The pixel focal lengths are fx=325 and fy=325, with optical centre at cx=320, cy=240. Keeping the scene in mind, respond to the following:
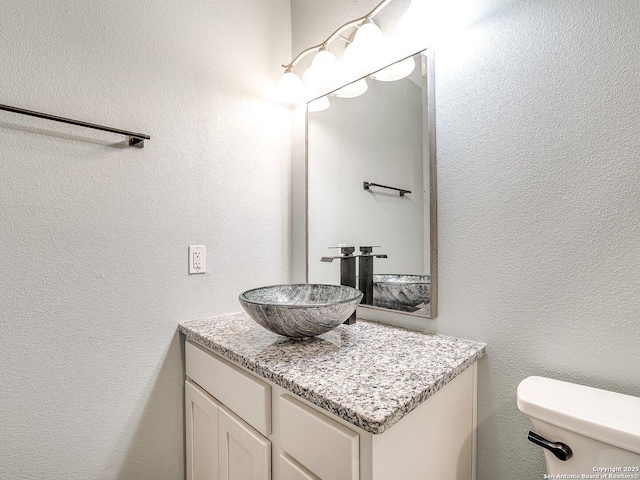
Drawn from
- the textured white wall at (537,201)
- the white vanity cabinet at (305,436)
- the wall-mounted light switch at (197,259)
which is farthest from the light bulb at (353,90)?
the white vanity cabinet at (305,436)

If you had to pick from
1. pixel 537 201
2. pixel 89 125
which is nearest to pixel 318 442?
pixel 537 201

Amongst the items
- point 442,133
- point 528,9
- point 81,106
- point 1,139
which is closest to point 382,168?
point 442,133

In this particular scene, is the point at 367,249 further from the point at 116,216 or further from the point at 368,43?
the point at 116,216

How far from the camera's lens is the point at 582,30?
0.80 metres

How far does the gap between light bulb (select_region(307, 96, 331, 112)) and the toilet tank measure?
4.14ft

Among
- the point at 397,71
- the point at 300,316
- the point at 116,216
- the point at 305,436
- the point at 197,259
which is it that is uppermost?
the point at 397,71

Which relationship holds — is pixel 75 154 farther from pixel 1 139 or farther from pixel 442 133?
pixel 442 133

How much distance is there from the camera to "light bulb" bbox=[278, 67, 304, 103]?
1.40 m

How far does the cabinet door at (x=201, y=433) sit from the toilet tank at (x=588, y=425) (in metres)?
0.89

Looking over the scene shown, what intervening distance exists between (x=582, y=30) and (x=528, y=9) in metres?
0.16

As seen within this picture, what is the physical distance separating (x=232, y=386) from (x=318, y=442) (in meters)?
0.37

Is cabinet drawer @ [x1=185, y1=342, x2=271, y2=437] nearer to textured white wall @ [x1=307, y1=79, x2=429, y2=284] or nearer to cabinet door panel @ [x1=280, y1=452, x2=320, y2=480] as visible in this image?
cabinet door panel @ [x1=280, y1=452, x2=320, y2=480]

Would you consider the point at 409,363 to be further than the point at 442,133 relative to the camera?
No

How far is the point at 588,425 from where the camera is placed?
0.63 meters
